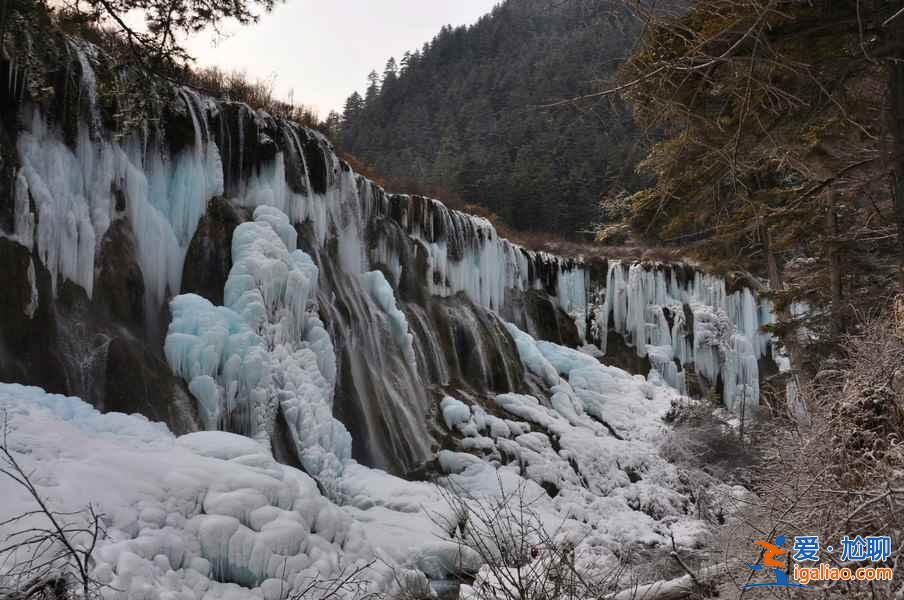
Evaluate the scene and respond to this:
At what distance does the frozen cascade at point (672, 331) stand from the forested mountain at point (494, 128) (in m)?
5.37

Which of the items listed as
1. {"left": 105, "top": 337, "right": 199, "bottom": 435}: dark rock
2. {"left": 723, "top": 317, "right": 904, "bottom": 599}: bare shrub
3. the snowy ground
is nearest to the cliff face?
{"left": 105, "top": 337, "right": 199, "bottom": 435}: dark rock

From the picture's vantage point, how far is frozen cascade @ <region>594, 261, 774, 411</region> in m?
22.3

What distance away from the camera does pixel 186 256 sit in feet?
27.8

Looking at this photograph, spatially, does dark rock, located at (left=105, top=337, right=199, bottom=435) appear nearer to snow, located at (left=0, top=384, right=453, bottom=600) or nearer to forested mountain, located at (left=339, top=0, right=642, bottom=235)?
snow, located at (left=0, top=384, right=453, bottom=600)

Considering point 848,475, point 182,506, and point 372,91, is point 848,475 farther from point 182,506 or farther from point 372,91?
point 372,91

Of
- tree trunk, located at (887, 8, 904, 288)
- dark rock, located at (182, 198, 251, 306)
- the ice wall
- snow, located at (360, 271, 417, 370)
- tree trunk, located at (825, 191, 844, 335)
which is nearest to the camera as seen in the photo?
tree trunk, located at (887, 8, 904, 288)

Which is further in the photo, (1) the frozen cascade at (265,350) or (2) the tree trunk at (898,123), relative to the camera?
(1) the frozen cascade at (265,350)

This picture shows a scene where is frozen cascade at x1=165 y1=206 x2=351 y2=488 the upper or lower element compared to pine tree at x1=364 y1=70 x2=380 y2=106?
lower

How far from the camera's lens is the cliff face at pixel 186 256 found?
20.4 ft

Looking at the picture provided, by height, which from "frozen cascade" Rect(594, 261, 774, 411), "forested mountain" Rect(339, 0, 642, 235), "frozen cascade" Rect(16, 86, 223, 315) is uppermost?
"forested mountain" Rect(339, 0, 642, 235)

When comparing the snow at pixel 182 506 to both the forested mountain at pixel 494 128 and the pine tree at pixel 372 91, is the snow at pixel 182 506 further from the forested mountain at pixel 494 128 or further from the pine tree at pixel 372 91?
the pine tree at pixel 372 91

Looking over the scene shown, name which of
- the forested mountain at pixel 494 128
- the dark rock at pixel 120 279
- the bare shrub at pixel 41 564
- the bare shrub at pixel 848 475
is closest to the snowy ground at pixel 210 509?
the bare shrub at pixel 41 564

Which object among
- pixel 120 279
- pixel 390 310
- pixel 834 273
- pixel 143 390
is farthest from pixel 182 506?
pixel 834 273

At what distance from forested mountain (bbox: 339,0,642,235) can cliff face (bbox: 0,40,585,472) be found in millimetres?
11648
